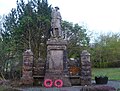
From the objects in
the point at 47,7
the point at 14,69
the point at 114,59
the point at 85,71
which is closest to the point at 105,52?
the point at 114,59

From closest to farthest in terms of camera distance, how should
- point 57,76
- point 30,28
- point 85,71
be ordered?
point 57,76
point 85,71
point 30,28

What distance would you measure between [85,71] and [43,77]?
3.07 metres

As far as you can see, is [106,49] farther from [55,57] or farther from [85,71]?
[55,57]

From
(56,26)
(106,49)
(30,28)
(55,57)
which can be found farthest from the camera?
(106,49)

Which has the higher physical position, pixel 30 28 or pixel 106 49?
pixel 30 28

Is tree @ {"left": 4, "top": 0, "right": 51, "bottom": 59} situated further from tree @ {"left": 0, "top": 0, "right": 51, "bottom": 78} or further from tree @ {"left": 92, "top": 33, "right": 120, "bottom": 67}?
tree @ {"left": 92, "top": 33, "right": 120, "bottom": 67}

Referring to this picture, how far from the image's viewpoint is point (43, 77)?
18.6 m

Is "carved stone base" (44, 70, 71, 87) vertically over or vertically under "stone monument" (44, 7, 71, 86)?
under

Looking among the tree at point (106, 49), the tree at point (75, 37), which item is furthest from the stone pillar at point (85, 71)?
the tree at point (106, 49)

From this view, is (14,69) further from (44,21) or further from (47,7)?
(47,7)

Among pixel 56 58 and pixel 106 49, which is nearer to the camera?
pixel 56 58

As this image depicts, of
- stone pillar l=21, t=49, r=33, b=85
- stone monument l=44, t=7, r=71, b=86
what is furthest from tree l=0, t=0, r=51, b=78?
stone monument l=44, t=7, r=71, b=86

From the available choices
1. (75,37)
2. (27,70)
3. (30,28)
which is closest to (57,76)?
(27,70)

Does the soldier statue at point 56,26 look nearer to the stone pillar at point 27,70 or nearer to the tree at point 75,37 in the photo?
the stone pillar at point 27,70
